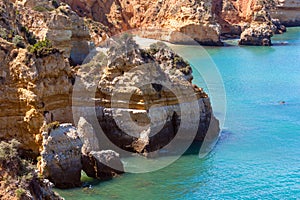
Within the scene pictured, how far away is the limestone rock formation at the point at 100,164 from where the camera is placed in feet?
89.7

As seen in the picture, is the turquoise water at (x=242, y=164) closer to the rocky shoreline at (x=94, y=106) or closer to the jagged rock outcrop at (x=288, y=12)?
the rocky shoreline at (x=94, y=106)

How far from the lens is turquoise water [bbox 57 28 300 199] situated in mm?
26219

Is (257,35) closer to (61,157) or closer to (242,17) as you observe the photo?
(242,17)

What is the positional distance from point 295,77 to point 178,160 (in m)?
33.8

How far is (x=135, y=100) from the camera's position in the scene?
31906 mm

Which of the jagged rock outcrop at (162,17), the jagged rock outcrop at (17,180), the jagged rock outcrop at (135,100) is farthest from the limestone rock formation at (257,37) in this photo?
the jagged rock outcrop at (17,180)

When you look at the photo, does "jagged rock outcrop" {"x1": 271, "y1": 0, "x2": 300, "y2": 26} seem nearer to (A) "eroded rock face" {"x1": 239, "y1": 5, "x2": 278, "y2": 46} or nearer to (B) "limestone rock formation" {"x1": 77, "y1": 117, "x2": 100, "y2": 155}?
(A) "eroded rock face" {"x1": 239, "y1": 5, "x2": 278, "y2": 46}

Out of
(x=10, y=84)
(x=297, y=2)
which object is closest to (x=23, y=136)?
(x=10, y=84)

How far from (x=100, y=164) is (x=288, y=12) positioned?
103814mm

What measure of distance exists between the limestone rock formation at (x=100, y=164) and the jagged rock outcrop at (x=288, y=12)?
324 feet

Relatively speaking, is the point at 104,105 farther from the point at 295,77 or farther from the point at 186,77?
the point at 295,77

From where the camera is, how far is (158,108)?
3206 cm

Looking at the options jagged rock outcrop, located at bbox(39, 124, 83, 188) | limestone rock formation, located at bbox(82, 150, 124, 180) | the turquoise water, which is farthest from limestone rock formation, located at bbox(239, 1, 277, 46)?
jagged rock outcrop, located at bbox(39, 124, 83, 188)

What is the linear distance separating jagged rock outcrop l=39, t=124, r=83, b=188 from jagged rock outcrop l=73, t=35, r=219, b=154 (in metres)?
5.72
